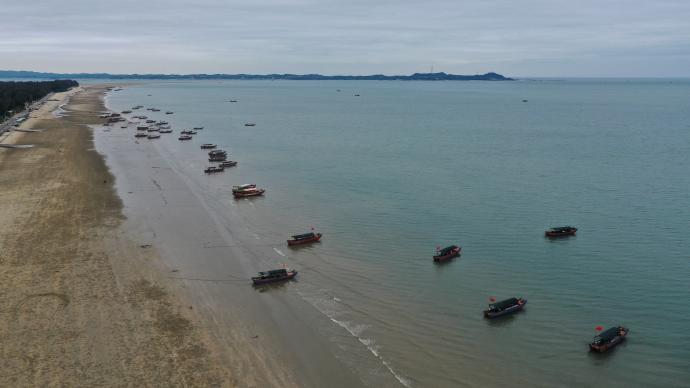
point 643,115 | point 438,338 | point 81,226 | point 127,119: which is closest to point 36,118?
point 127,119

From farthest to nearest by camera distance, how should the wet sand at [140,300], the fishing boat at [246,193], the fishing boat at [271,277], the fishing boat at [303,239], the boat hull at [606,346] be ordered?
the fishing boat at [246,193] < the fishing boat at [303,239] < the fishing boat at [271,277] < the boat hull at [606,346] < the wet sand at [140,300]

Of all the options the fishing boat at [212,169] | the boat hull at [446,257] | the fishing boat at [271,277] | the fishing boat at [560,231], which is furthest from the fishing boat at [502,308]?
the fishing boat at [212,169]

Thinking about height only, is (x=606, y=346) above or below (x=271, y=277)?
above

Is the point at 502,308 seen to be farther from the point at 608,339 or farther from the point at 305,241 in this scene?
the point at 305,241

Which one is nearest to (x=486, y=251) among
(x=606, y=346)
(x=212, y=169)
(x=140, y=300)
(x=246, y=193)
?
(x=606, y=346)

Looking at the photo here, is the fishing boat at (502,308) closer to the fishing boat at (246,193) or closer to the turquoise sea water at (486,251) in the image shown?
the turquoise sea water at (486,251)
